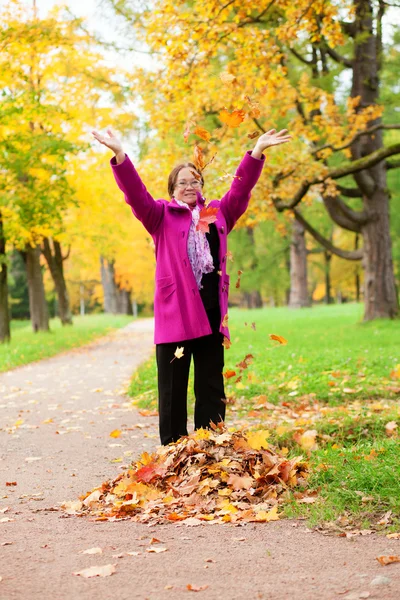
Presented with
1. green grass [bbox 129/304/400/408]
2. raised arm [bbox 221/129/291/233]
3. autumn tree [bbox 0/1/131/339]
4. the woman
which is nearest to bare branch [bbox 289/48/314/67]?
autumn tree [bbox 0/1/131/339]

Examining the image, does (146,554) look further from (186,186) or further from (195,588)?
(186,186)

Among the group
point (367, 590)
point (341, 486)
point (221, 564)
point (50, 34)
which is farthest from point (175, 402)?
point (50, 34)

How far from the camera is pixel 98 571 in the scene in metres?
3.08

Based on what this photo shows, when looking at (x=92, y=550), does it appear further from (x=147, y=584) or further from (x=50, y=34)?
(x=50, y=34)

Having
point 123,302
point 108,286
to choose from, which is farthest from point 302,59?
point 123,302

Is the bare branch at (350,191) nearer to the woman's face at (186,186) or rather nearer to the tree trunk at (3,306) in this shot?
the tree trunk at (3,306)

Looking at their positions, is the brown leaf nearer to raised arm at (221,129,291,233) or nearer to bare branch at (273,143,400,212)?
raised arm at (221,129,291,233)

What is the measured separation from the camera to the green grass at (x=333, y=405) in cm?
391

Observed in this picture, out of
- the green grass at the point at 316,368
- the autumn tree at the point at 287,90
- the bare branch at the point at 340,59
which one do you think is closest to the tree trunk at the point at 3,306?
the autumn tree at the point at 287,90

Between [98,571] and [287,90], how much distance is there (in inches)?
486

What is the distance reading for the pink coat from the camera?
463 centimetres

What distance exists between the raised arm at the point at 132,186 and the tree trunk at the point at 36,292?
1874 cm

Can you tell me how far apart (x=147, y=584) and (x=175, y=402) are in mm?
1974

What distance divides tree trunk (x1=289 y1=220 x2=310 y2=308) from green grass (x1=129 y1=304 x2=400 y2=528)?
55.9 ft
